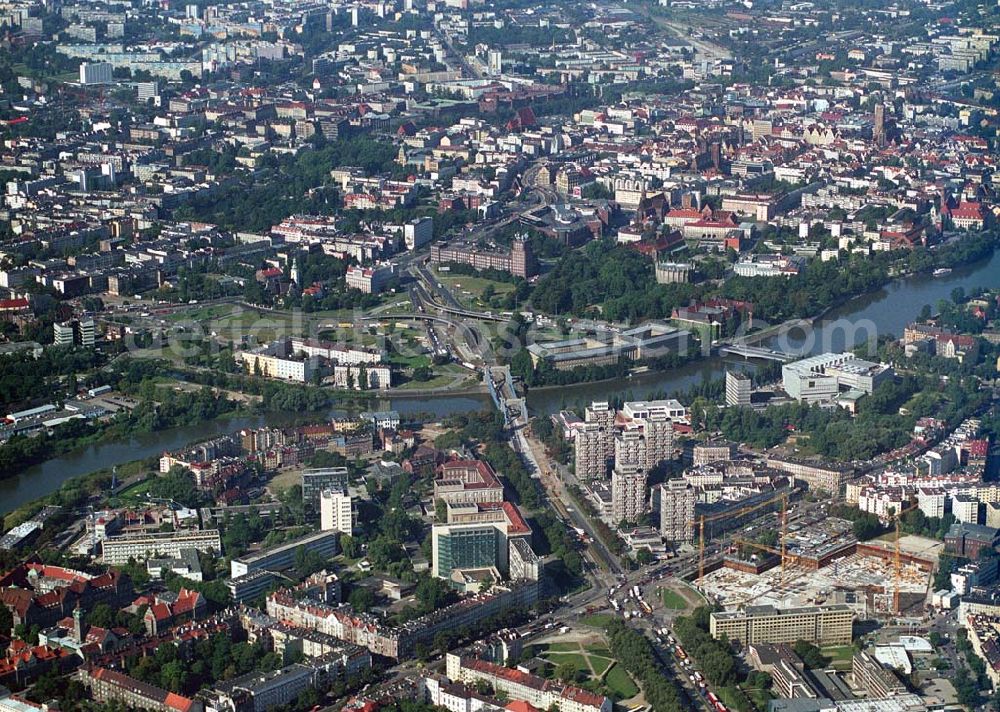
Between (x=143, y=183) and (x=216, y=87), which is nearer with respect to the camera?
(x=143, y=183)

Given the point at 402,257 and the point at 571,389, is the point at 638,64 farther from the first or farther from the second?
the point at 571,389

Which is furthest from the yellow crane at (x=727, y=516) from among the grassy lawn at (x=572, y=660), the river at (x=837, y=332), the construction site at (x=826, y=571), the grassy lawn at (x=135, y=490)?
the grassy lawn at (x=135, y=490)

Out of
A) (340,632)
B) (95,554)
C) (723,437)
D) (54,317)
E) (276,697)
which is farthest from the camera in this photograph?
(54,317)

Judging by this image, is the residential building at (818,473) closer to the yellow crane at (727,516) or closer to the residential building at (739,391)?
the yellow crane at (727,516)

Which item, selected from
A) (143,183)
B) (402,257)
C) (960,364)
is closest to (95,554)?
(960,364)

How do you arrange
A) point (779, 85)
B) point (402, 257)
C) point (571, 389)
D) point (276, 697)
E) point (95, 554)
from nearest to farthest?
point (276, 697), point (95, 554), point (571, 389), point (402, 257), point (779, 85)

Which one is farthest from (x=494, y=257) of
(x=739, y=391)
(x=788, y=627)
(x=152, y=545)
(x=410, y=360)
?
(x=788, y=627)
